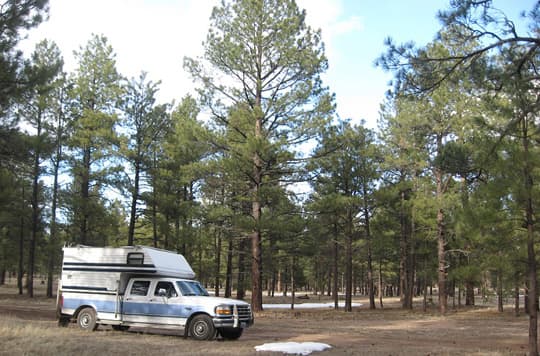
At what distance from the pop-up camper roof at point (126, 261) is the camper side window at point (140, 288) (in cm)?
34

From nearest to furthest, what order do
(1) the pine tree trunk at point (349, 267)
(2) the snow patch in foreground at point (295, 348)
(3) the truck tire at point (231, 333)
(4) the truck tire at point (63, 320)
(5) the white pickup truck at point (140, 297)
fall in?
(2) the snow patch in foreground at point (295, 348) → (5) the white pickup truck at point (140, 297) → (3) the truck tire at point (231, 333) → (4) the truck tire at point (63, 320) → (1) the pine tree trunk at point (349, 267)

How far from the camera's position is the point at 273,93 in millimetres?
24016

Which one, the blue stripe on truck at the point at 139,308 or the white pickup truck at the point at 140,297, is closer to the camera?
the white pickup truck at the point at 140,297

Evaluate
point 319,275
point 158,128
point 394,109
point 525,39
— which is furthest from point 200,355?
point 319,275

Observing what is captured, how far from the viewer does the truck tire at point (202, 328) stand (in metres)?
13.2

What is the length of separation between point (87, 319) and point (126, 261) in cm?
218

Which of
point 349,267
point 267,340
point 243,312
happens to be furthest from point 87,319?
point 349,267

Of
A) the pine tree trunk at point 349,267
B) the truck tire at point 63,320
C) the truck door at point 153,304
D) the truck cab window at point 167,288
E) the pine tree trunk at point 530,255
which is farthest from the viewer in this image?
the pine tree trunk at point 349,267

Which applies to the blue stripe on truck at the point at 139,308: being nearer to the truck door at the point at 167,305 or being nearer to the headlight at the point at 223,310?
the truck door at the point at 167,305

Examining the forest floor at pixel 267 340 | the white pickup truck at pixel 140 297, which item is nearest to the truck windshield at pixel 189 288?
the white pickup truck at pixel 140 297

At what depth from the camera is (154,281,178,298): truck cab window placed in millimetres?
14047

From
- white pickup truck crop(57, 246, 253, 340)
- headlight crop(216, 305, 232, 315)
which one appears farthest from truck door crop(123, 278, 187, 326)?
headlight crop(216, 305, 232, 315)

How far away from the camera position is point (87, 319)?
14875 mm

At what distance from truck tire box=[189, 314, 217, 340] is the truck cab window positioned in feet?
3.39
